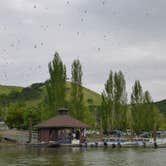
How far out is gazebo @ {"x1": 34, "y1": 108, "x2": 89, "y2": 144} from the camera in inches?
2446

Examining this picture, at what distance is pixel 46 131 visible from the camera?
64188mm

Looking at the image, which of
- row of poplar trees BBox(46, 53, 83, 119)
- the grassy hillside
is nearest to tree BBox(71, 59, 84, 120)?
row of poplar trees BBox(46, 53, 83, 119)

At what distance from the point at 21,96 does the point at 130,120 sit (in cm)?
9917

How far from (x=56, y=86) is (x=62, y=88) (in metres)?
1.05

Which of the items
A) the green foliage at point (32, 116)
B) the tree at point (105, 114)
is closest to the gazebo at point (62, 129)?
the tree at point (105, 114)

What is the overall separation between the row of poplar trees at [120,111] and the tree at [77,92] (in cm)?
712

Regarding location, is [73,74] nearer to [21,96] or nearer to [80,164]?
[80,164]

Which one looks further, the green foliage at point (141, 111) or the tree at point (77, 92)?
the green foliage at point (141, 111)

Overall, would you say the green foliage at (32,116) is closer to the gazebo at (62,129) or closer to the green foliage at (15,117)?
the green foliage at (15,117)

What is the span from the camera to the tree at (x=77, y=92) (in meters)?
67.2

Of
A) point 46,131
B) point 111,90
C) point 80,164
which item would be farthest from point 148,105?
point 80,164

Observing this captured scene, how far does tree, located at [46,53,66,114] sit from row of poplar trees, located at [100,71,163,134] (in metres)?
10.4

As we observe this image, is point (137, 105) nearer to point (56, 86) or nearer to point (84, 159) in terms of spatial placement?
point (56, 86)

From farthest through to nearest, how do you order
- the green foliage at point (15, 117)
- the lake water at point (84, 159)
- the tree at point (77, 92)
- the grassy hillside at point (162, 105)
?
the grassy hillside at point (162, 105)
the green foliage at point (15, 117)
the tree at point (77, 92)
the lake water at point (84, 159)
